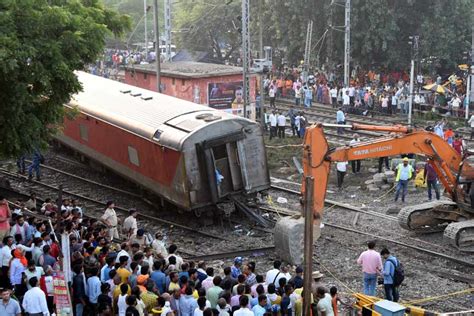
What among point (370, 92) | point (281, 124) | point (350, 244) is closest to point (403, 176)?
point (350, 244)

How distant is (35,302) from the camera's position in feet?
38.3

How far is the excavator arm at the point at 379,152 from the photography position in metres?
16.6

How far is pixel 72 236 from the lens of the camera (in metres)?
15.0

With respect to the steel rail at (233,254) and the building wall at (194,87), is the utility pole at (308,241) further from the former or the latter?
the building wall at (194,87)

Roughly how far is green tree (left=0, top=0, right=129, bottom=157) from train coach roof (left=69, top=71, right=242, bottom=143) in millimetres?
4128

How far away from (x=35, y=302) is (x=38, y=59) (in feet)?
17.4

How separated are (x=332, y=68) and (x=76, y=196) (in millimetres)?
24508

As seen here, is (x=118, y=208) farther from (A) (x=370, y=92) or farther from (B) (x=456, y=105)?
(B) (x=456, y=105)

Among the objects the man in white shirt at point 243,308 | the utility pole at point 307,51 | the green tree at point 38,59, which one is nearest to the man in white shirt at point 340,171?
the green tree at point 38,59

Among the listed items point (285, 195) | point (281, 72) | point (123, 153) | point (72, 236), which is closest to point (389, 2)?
point (281, 72)

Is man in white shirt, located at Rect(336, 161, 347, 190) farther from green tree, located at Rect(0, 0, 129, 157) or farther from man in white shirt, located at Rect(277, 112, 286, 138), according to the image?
green tree, located at Rect(0, 0, 129, 157)

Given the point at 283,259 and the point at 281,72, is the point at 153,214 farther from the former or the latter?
the point at 281,72

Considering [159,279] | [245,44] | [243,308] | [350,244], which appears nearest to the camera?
[243,308]

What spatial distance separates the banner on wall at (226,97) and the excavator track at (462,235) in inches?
604
